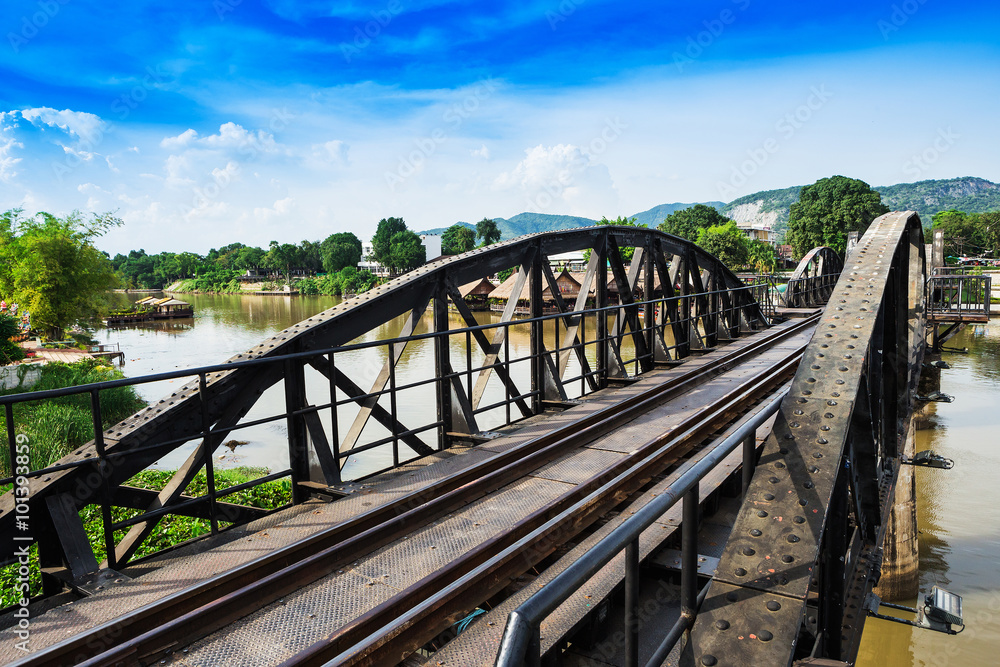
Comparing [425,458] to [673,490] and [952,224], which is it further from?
[952,224]

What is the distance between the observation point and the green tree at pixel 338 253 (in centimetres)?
10118

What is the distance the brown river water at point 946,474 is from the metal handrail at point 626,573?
1216 cm

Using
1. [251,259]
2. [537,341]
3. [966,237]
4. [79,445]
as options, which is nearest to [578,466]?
[537,341]

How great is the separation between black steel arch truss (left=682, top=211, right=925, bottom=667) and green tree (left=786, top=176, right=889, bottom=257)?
78.5 m

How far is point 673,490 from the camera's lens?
195cm

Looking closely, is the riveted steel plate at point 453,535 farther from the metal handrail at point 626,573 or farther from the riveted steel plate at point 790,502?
the riveted steel plate at point 790,502

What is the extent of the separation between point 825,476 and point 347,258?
4159 inches

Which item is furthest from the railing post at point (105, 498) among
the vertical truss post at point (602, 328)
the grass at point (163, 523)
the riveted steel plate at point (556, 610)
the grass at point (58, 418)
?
the grass at point (58, 418)

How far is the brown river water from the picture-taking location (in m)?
11.8

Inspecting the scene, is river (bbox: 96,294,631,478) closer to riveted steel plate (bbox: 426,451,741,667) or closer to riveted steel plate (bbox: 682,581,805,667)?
riveted steel plate (bbox: 426,451,741,667)

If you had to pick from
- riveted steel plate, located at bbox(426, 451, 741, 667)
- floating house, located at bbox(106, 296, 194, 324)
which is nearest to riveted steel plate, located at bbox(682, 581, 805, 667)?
riveted steel plate, located at bbox(426, 451, 741, 667)

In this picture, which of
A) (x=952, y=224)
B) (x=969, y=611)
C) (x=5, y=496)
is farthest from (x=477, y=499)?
(x=952, y=224)

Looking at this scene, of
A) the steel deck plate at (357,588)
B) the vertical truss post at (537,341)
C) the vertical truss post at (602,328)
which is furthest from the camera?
the vertical truss post at (602,328)

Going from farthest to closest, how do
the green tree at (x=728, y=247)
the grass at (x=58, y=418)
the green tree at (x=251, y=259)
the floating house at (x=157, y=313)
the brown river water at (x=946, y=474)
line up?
the green tree at (x=251, y=259)
the green tree at (x=728, y=247)
the floating house at (x=157, y=313)
the grass at (x=58, y=418)
the brown river water at (x=946, y=474)
